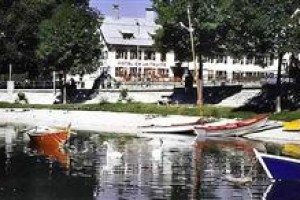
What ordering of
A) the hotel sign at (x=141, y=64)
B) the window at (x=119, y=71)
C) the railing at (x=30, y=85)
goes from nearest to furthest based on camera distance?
1. the railing at (x=30, y=85)
2. the window at (x=119, y=71)
3. the hotel sign at (x=141, y=64)

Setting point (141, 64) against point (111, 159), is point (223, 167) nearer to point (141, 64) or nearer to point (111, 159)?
point (111, 159)

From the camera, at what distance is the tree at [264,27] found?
7338cm

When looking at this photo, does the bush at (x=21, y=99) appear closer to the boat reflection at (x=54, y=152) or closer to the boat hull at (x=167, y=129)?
the boat hull at (x=167, y=129)

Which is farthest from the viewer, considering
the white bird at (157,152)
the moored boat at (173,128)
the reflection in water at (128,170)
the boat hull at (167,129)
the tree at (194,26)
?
the tree at (194,26)

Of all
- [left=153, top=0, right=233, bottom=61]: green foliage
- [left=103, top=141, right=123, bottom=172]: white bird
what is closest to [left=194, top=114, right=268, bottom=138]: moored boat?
[left=103, top=141, right=123, bottom=172]: white bird

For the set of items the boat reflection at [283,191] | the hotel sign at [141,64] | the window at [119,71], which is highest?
the hotel sign at [141,64]

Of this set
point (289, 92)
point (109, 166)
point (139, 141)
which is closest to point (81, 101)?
point (289, 92)

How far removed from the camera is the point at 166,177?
135 ft

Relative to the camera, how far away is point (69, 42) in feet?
331

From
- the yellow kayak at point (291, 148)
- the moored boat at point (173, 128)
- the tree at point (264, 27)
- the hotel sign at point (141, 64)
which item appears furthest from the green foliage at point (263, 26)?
the hotel sign at point (141, 64)

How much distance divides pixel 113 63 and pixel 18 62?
92.1ft

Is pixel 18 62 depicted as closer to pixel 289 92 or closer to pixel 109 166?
pixel 289 92

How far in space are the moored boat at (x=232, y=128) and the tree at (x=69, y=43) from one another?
3658cm

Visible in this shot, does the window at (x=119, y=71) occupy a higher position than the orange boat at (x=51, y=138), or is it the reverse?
the window at (x=119, y=71)
